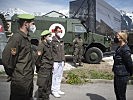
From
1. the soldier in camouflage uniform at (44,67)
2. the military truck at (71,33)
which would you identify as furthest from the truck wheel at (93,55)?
the soldier in camouflage uniform at (44,67)

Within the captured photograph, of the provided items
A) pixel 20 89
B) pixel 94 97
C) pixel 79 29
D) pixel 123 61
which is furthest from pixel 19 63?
pixel 79 29

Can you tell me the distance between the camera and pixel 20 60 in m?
4.09

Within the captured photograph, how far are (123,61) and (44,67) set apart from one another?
1638 millimetres

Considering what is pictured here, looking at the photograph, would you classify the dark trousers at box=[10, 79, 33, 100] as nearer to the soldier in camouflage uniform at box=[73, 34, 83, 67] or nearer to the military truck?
the soldier in camouflage uniform at box=[73, 34, 83, 67]

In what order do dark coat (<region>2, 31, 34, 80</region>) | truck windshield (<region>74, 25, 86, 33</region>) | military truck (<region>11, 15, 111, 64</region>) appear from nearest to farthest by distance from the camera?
dark coat (<region>2, 31, 34, 80</region>) < military truck (<region>11, 15, 111, 64</region>) < truck windshield (<region>74, 25, 86, 33</region>)

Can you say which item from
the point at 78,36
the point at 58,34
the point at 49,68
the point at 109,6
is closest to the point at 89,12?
the point at 78,36

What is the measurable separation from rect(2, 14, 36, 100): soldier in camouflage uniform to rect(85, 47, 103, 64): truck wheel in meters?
10.1

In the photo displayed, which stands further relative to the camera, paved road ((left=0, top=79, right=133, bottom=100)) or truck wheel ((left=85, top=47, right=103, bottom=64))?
truck wheel ((left=85, top=47, right=103, bottom=64))

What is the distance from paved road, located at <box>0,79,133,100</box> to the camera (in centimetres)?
753

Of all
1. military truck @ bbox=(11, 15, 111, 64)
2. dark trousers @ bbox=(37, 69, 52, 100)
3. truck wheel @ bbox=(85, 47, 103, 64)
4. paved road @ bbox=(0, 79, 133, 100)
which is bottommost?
paved road @ bbox=(0, 79, 133, 100)

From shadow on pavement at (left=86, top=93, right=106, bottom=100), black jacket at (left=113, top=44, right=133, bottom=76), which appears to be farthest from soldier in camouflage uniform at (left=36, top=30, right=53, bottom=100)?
shadow on pavement at (left=86, top=93, right=106, bottom=100)

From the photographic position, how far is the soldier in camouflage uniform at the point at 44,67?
625cm

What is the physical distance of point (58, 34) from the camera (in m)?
7.31

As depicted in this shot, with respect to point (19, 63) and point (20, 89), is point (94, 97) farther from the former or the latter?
point (19, 63)
